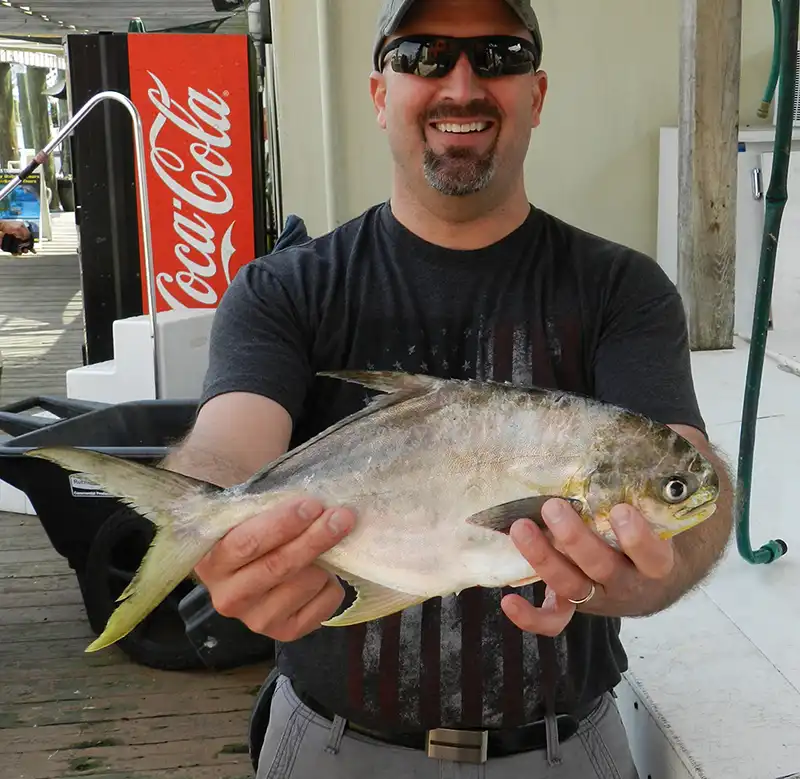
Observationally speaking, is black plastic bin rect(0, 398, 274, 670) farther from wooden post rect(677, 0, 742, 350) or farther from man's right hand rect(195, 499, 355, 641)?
wooden post rect(677, 0, 742, 350)

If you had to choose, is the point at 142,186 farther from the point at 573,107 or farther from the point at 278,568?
the point at 278,568

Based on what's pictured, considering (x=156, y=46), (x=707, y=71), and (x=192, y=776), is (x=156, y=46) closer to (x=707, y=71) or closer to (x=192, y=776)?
(x=707, y=71)

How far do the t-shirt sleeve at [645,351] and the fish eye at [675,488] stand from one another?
29 centimetres

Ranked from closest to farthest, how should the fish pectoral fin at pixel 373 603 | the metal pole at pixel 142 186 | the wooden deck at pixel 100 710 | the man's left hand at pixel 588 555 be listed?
the man's left hand at pixel 588 555 < the fish pectoral fin at pixel 373 603 < the wooden deck at pixel 100 710 < the metal pole at pixel 142 186

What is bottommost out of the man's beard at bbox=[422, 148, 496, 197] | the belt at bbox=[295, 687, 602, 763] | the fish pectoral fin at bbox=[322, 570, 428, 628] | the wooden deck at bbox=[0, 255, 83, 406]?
the wooden deck at bbox=[0, 255, 83, 406]

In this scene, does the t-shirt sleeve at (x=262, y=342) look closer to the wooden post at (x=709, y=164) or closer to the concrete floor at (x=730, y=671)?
the concrete floor at (x=730, y=671)

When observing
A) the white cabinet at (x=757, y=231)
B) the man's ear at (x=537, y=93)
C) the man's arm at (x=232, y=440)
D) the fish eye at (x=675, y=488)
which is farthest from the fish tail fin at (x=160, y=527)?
the white cabinet at (x=757, y=231)

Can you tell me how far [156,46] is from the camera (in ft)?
17.8

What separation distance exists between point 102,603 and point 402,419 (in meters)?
2.54

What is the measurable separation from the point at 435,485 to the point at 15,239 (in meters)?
16.0

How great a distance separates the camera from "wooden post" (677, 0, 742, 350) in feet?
13.5

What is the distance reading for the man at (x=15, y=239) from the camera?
49.8 ft

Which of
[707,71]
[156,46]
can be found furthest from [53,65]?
[707,71]

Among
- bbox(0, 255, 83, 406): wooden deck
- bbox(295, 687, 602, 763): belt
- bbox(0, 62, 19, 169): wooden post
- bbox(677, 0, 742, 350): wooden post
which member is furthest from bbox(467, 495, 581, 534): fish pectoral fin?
bbox(0, 62, 19, 169): wooden post
